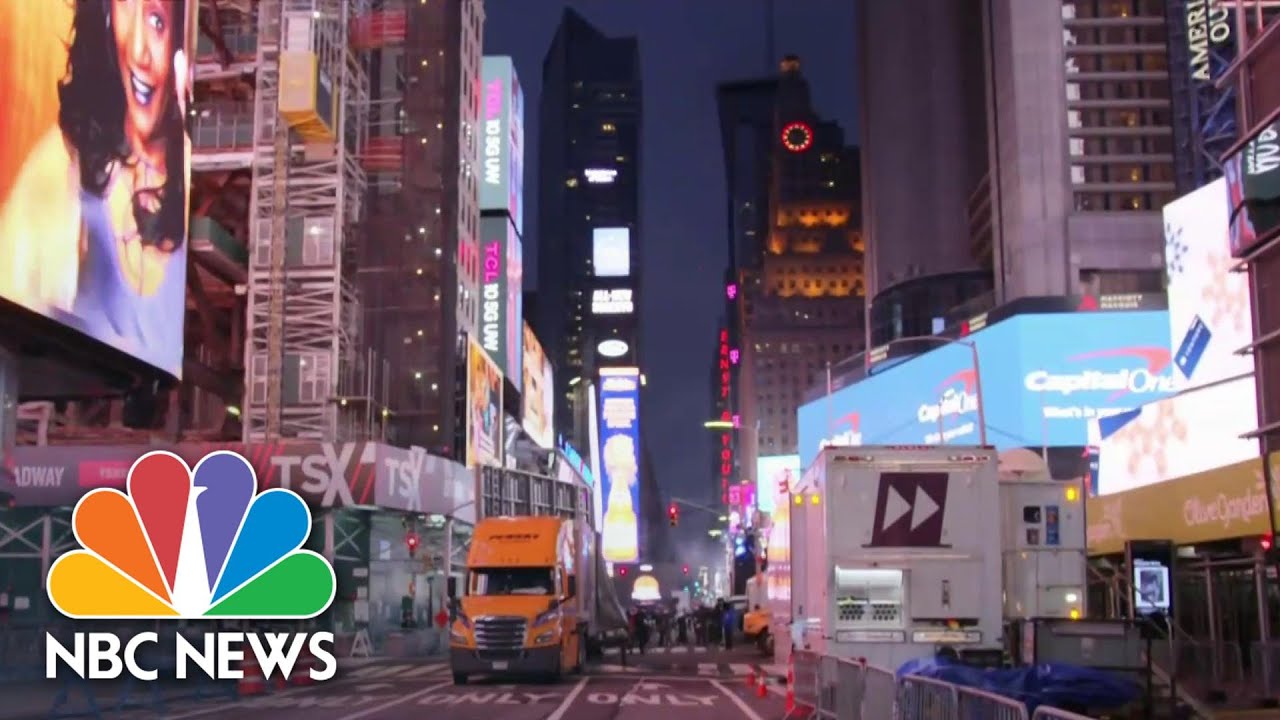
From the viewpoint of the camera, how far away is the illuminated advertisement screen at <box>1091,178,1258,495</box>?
131 ft

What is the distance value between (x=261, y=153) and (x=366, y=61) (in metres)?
10.5

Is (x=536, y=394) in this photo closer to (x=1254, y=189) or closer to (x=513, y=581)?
(x=513, y=581)

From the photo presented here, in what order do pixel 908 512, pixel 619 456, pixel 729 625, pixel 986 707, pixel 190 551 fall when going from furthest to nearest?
pixel 619 456 → pixel 729 625 → pixel 908 512 → pixel 986 707 → pixel 190 551

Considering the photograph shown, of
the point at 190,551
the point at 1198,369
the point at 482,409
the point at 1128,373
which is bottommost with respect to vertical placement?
the point at 190,551

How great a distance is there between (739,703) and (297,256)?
3850 cm

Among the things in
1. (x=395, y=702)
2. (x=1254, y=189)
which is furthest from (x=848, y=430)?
(x=395, y=702)

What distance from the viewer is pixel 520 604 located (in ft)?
100

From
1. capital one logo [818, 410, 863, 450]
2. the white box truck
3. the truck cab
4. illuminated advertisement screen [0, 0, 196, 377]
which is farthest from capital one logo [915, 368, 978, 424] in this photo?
the white box truck

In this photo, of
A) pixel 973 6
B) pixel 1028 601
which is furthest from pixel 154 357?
pixel 973 6

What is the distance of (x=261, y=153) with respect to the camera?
58.2 metres

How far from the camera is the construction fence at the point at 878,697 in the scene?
1013 cm

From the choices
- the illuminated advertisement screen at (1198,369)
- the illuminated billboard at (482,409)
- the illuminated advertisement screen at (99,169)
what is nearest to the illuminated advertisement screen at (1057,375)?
the illuminated billboard at (482,409)

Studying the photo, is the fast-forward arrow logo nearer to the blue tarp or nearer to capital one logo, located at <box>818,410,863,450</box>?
the blue tarp

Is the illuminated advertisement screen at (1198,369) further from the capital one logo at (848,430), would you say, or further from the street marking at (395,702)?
the capital one logo at (848,430)
